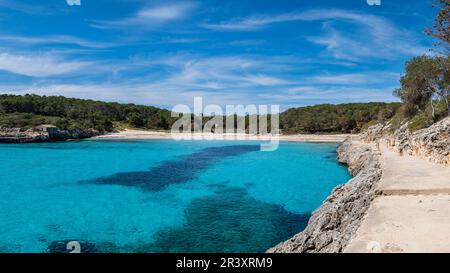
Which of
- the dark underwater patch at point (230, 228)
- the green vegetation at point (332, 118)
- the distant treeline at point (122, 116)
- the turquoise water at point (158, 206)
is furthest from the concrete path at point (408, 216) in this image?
the green vegetation at point (332, 118)

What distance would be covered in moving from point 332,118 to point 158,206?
87.5m

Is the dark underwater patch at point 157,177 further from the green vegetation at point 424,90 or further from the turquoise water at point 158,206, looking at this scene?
the green vegetation at point 424,90

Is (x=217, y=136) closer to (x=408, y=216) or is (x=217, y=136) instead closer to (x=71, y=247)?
(x=71, y=247)

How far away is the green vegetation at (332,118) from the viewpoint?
324 feet

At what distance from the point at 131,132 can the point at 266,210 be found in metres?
97.1

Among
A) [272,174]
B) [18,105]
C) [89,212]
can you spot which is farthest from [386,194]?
[18,105]

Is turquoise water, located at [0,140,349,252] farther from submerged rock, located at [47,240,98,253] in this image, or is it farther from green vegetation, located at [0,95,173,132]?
green vegetation, located at [0,95,173,132]

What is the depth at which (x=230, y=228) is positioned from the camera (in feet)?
60.9

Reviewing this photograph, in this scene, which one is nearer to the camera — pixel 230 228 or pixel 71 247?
pixel 71 247

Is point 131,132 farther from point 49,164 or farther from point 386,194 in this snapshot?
point 386,194

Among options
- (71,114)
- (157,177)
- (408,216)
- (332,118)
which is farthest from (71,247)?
(71,114)

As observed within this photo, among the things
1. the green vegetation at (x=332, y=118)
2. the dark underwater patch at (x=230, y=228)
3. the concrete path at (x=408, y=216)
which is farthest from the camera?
the green vegetation at (x=332, y=118)

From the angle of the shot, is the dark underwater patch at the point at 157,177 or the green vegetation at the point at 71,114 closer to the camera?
the dark underwater patch at the point at 157,177

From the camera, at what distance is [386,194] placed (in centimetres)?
1295
